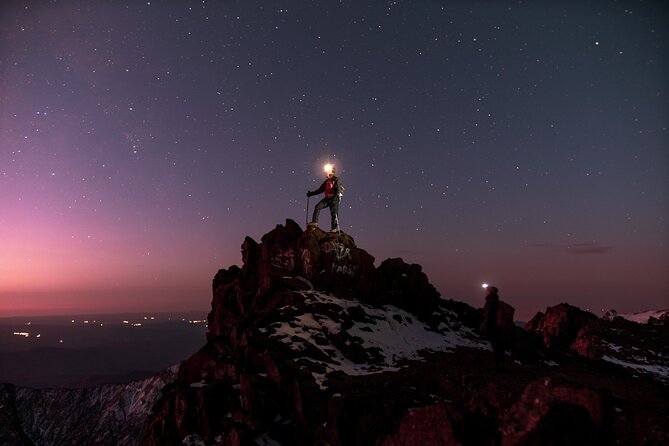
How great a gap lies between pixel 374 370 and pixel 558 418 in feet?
43.2

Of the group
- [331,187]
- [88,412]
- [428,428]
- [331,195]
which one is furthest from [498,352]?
[88,412]

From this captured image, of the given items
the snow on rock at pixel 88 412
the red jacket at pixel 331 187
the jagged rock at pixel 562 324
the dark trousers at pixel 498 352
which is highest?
the red jacket at pixel 331 187

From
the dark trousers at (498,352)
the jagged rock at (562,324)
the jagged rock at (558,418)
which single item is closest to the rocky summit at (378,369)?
the jagged rock at (558,418)

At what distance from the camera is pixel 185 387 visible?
20953 millimetres

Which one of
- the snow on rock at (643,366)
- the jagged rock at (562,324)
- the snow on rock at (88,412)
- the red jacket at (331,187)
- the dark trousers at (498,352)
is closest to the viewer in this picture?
the dark trousers at (498,352)

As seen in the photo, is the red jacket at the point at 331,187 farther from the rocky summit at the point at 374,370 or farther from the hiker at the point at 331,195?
the rocky summit at the point at 374,370

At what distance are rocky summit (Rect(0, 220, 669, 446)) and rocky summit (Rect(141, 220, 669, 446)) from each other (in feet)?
0.21

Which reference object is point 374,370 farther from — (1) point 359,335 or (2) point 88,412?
(2) point 88,412

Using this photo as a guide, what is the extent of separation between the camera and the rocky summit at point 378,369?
1065 cm

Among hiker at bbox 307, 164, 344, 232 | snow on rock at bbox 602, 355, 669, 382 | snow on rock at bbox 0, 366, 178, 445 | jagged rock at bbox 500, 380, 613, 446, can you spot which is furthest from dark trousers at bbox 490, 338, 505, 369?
snow on rock at bbox 0, 366, 178, 445

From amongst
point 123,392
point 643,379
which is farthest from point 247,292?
point 123,392

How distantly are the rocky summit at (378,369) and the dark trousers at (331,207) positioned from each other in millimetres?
1441

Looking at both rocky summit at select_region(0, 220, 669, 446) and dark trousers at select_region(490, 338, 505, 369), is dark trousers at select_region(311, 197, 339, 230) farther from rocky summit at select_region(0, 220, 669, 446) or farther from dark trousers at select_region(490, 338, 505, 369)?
dark trousers at select_region(490, 338, 505, 369)

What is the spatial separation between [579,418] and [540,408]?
2.77ft
